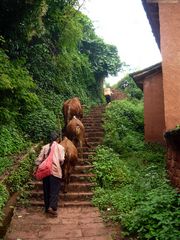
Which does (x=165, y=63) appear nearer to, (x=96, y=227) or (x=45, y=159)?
(x=45, y=159)

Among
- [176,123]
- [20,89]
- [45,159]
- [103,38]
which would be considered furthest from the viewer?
[103,38]

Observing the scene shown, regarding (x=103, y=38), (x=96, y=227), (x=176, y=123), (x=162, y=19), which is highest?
(x=103, y=38)

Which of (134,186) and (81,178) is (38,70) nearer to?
(81,178)

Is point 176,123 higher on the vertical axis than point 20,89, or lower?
lower

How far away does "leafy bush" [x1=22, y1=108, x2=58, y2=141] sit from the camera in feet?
41.9

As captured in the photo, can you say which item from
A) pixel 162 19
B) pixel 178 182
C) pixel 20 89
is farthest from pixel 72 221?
pixel 162 19

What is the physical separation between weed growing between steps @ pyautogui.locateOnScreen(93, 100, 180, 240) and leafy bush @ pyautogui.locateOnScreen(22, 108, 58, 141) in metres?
2.19

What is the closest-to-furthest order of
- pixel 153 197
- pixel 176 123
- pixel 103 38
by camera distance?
pixel 153 197
pixel 176 123
pixel 103 38

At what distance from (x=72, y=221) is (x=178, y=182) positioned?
2517mm

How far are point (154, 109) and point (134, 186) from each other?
5972 mm

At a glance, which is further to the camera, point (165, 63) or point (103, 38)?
point (103, 38)

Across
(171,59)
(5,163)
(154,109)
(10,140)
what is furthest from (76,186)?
(154,109)

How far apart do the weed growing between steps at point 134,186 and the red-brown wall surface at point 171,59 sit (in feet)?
5.73

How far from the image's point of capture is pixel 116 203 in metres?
8.09
